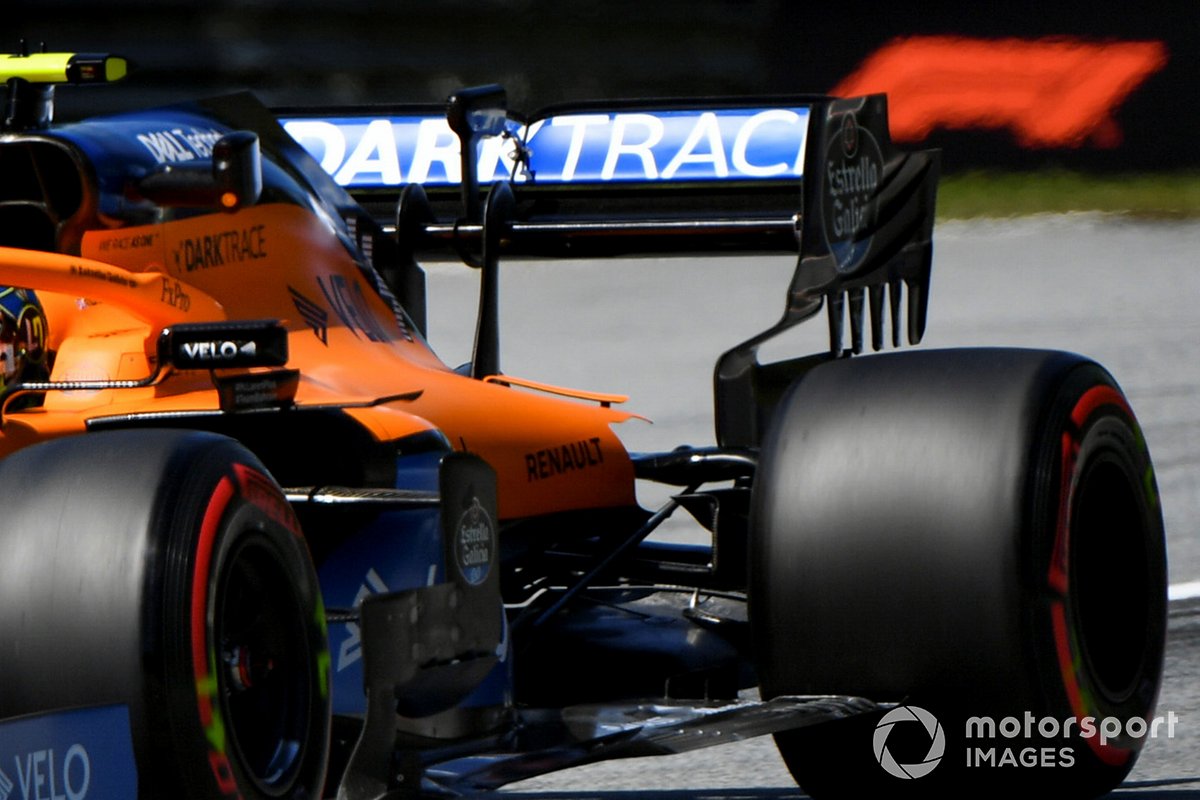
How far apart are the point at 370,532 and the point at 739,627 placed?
0.97m

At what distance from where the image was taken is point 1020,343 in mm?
9953

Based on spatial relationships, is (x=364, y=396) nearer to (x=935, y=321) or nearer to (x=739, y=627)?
(x=739, y=627)

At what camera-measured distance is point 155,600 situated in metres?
2.65

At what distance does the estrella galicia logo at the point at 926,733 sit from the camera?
352 cm

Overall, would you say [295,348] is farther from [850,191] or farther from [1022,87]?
[1022,87]

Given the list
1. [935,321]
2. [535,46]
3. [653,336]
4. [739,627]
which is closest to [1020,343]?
[935,321]

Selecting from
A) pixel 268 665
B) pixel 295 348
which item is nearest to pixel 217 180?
pixel 295 348

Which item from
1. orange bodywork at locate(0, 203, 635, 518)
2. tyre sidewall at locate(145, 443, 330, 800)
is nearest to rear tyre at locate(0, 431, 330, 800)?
tyre sidewall at locate(145, 443, 330, 800)

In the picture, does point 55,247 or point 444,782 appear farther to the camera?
point 55,247

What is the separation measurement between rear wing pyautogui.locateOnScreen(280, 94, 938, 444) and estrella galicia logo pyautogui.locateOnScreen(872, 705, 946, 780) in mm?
918

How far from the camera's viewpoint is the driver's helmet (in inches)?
136

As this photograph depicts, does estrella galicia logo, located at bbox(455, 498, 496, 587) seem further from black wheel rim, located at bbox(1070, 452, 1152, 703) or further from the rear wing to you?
the rear wing

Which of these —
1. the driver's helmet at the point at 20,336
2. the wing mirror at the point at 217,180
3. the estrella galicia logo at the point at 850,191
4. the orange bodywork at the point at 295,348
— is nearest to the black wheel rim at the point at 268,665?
the orange bodywork at the point at 295,348

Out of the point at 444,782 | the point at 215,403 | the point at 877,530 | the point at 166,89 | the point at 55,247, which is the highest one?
the point at 166,89
